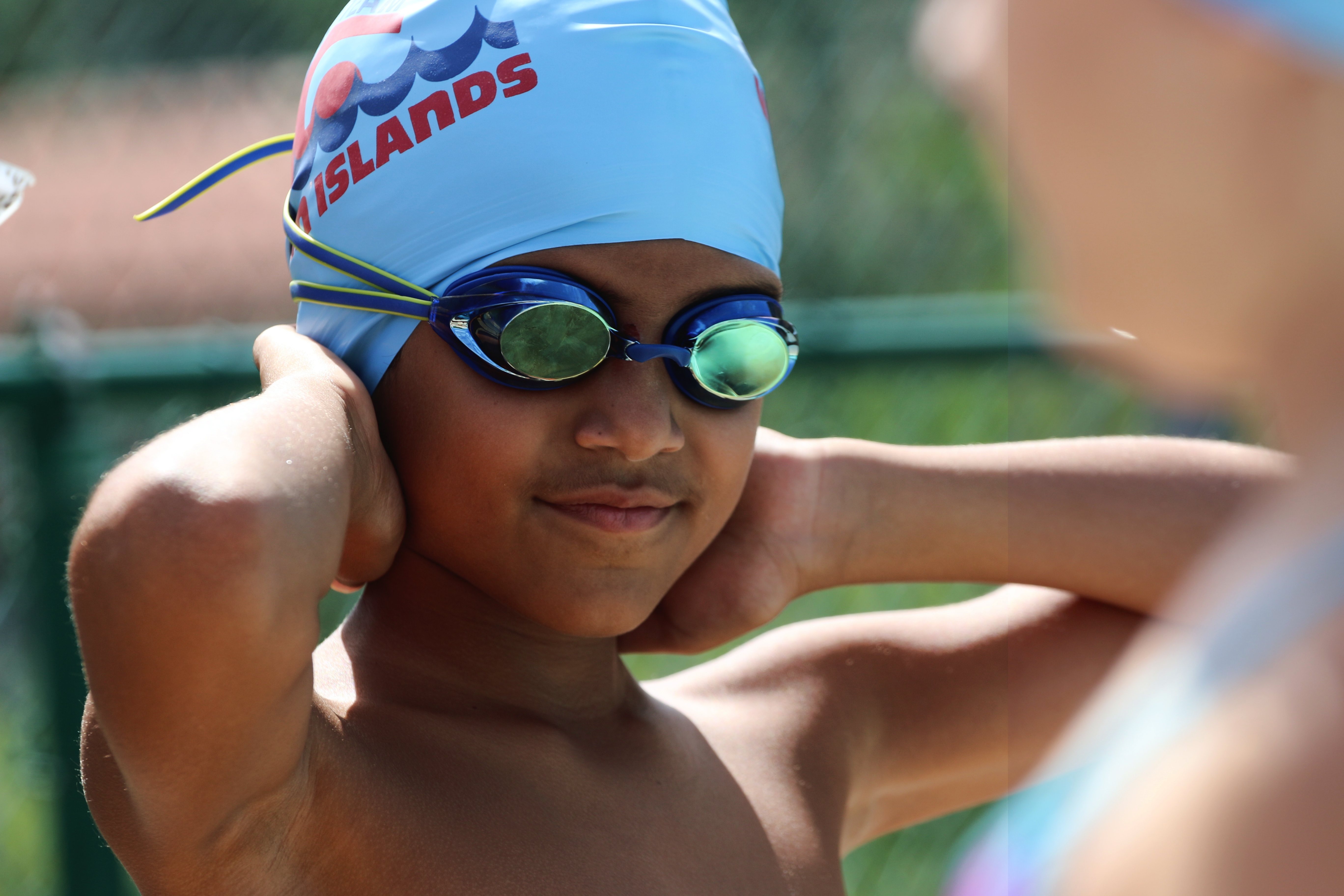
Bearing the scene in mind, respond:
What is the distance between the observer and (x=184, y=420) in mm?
3350

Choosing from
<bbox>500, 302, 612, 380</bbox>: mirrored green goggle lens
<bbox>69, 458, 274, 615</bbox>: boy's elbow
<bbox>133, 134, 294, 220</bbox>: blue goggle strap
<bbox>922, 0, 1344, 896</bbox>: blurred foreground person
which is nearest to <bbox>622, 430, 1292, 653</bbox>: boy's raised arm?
<bbox>500, 302, 612, 380</bbox>: mirrored green goggle lens

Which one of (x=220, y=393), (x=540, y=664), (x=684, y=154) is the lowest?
(x=220, y=393)

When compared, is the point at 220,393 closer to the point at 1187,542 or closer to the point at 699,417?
the point at 699,417

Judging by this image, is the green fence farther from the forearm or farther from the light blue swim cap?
the light blue swim cap

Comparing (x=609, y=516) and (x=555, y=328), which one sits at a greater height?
(x=555, y=328)

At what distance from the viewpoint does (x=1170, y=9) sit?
0.61 meters

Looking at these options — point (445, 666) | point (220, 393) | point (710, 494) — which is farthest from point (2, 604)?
point (710, 494)

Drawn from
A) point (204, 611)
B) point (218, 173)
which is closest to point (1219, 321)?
point (204, 611)

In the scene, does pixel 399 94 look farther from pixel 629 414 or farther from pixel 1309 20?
pixel 1309 20

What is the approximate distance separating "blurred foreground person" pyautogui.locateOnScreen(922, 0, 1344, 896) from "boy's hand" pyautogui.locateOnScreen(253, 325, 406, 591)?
3.15 ft

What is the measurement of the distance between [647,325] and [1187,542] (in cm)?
124

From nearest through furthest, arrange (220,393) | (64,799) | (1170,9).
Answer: (1170,9) → (64,799) → (220,393)

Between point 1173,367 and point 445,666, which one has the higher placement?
point 1173,367

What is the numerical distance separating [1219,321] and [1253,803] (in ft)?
0.79
